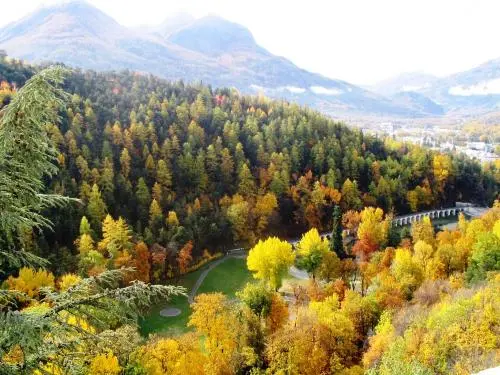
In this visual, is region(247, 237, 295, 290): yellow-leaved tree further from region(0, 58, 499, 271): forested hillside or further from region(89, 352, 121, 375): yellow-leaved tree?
region(89, 352, 121, 375): yellow-leaved tree

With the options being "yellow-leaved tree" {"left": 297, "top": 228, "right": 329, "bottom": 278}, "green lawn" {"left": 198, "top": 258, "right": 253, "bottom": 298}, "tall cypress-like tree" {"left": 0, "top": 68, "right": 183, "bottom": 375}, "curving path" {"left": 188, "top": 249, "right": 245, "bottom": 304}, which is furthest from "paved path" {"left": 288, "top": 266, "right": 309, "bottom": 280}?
"tall cypress-like tree" {"left": 0, "top": 68, "right": 183, "bottom": 375}

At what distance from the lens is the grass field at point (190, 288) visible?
71.9 meters

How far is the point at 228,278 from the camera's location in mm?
91250

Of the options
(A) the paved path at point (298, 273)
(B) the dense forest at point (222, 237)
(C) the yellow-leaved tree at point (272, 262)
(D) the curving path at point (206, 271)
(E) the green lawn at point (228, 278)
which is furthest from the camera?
(A) the paved path at point (298, 273)

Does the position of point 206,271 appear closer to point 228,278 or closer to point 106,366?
point 228,278

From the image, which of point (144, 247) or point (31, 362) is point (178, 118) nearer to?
point (144, 247)

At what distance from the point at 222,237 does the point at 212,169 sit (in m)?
22.6

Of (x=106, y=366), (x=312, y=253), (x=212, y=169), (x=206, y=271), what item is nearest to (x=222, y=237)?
(x=206, y=271)

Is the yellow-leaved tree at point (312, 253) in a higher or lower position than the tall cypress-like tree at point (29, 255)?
lower

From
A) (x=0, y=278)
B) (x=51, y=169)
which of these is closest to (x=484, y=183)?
(x=0, y=278)

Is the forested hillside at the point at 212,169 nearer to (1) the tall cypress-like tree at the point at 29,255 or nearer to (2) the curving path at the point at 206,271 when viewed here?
(2) the curving path at the point at 206,271

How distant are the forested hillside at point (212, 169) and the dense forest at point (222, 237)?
52 centimetres

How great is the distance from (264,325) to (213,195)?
5706 cm

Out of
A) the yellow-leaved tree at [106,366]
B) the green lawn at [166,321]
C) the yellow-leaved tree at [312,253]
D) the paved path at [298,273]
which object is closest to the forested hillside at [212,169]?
the green lawn at [166,321]
